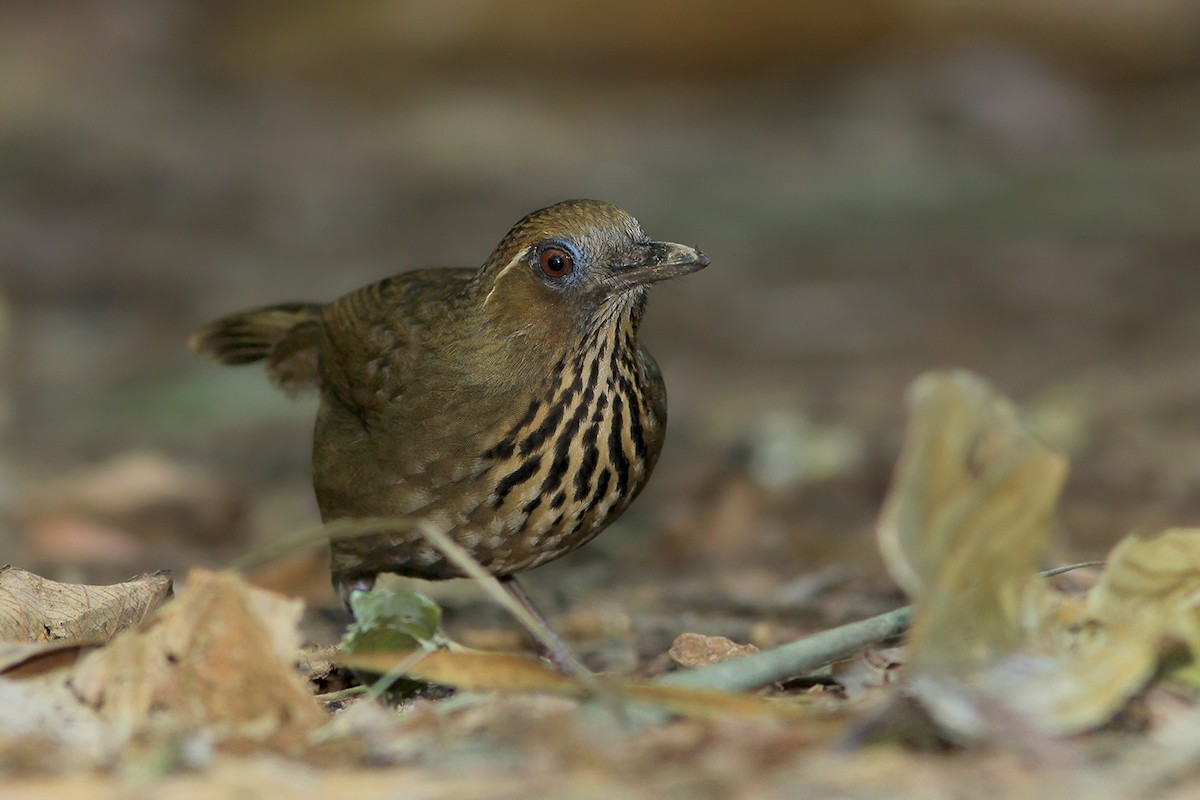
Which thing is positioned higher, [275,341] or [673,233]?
[673,233]

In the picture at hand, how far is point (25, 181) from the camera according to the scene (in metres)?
13.2

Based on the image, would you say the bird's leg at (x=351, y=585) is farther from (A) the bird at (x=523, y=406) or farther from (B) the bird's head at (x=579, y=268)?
(B) the bird's head at (x=579, y=268)

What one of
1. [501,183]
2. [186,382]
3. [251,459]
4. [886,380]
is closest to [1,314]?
[251,459]

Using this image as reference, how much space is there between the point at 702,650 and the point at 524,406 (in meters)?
0.92

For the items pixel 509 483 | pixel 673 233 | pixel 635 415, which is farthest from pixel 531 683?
pixel 673 233

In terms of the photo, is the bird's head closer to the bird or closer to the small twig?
the bird

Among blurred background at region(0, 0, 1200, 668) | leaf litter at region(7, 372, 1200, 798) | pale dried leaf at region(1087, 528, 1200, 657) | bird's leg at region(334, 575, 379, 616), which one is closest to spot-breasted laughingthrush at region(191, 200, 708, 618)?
bird's leg at region(334, 575, 379, 616)

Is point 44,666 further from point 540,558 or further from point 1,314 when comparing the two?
point 1,314

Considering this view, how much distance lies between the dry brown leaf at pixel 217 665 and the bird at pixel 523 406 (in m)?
1.37

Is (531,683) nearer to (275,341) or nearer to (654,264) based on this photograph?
(654,264)

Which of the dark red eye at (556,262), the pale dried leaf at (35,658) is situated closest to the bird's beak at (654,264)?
the dark red eye at (556,262)

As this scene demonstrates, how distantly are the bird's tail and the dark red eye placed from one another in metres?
1.23

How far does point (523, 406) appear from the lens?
435 cm

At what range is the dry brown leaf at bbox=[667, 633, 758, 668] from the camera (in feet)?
12.2
